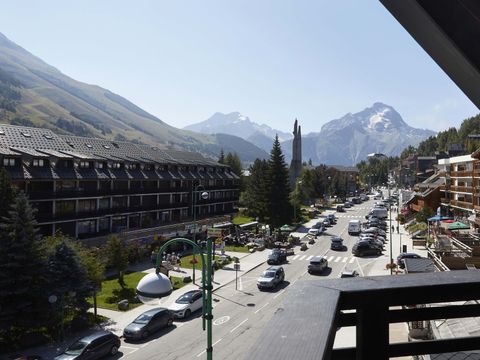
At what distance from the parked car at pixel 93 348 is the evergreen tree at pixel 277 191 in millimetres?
39249

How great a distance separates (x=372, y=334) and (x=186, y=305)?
25247 mm

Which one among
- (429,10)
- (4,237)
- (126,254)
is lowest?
(126,254)

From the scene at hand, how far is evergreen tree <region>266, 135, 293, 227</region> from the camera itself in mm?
58344

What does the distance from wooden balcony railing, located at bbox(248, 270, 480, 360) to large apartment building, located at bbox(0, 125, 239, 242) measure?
3183 cm

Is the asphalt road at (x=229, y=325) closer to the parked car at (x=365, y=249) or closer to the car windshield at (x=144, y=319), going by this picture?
the car windshield at (x=144, y=319)

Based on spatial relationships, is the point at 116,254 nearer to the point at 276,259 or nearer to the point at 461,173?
the point at 276,259

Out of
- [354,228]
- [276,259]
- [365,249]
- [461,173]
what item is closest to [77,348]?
[276,259]

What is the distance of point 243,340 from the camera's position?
21.7 metres

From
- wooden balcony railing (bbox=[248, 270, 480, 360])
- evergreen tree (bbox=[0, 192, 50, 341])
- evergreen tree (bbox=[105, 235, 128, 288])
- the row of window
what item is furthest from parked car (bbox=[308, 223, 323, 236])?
wooden balcony railing (bbox=[248, 270, 480, 360])

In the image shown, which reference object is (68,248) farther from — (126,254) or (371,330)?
(371,330)

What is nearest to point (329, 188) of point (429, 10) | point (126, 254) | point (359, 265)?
point (359, 265)

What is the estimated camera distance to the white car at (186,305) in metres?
26.0

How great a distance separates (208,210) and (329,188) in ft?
235

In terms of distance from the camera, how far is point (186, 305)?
2648cm
